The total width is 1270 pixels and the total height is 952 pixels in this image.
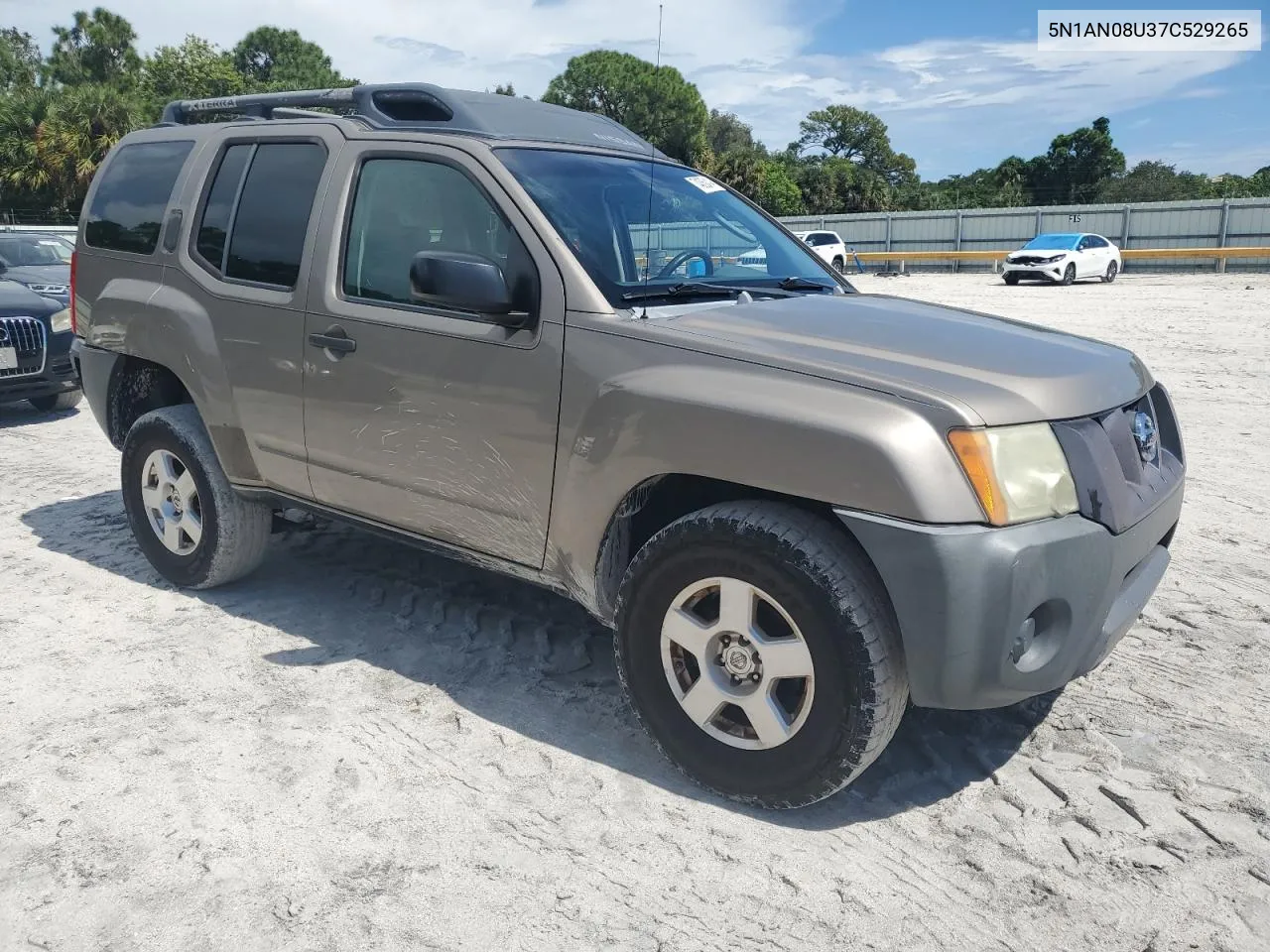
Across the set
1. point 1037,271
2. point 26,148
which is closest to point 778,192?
point 1037,271

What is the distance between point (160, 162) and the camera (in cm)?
450

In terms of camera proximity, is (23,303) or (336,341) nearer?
(336,341)

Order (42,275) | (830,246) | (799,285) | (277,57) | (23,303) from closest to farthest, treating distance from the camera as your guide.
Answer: (799,285) → (23,303) → (42,275) → (830,246) → (277,57)

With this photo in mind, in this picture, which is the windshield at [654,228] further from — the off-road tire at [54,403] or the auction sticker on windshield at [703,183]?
the off-road tire at [54,403]

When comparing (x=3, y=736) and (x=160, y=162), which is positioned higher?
(x=160, y=162)

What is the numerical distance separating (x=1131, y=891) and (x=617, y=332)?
1982 millimetres

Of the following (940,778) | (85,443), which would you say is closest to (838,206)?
(85,443)

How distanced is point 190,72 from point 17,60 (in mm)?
19713

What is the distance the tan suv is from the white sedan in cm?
2447

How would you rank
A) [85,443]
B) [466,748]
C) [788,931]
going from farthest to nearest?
1. [85,443]
2. [466,748]
3. [788,931]

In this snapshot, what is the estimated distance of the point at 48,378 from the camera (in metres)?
8.44

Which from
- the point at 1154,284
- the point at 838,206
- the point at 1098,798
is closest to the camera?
the point at 1098,798

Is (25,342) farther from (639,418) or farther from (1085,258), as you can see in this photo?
(1085,258)

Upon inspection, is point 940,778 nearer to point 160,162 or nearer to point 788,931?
point 788,931
